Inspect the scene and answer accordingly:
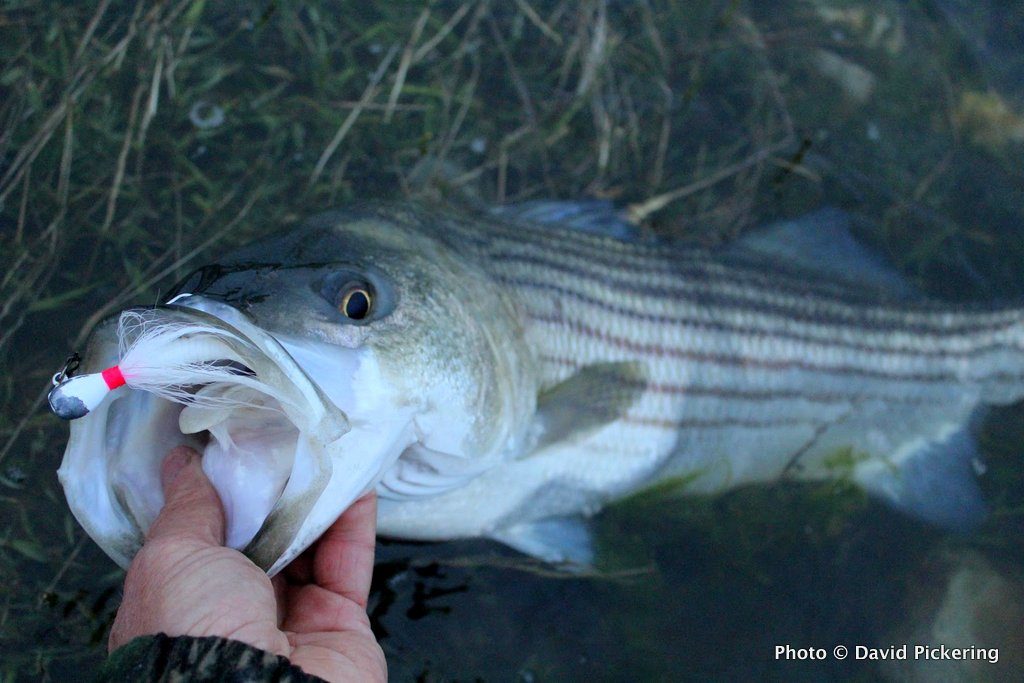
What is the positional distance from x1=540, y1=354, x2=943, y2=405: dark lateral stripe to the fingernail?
1.26m

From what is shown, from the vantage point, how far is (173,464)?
6.77ft

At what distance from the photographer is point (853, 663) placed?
3.64 m

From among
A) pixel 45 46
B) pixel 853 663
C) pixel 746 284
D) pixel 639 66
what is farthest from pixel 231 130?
pixel 853 663

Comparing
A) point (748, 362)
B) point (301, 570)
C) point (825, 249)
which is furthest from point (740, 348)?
point (301, 570)

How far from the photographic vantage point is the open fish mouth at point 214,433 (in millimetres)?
1787

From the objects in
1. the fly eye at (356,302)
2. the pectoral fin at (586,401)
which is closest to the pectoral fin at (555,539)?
the pectoral fin at (586,401)

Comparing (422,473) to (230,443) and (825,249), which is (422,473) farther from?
(825,249)

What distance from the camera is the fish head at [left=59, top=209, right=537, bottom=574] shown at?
1.92 metres

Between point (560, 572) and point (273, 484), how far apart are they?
5.50ft

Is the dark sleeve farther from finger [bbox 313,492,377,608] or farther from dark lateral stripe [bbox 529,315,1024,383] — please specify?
dark lateral stripe [bbox 529,315,1024,383]

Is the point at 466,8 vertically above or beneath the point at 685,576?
above

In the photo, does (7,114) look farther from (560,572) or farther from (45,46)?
(560,572)

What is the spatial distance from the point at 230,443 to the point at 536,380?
113 cm

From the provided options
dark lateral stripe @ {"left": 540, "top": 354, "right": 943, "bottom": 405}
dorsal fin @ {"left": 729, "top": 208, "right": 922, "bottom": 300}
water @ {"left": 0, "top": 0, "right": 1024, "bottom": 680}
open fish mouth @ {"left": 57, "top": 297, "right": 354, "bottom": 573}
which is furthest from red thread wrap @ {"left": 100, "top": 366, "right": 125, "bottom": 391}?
dorsal fin @ {"left": 729, "top": 208, "right": 922, "bottom": 300}
